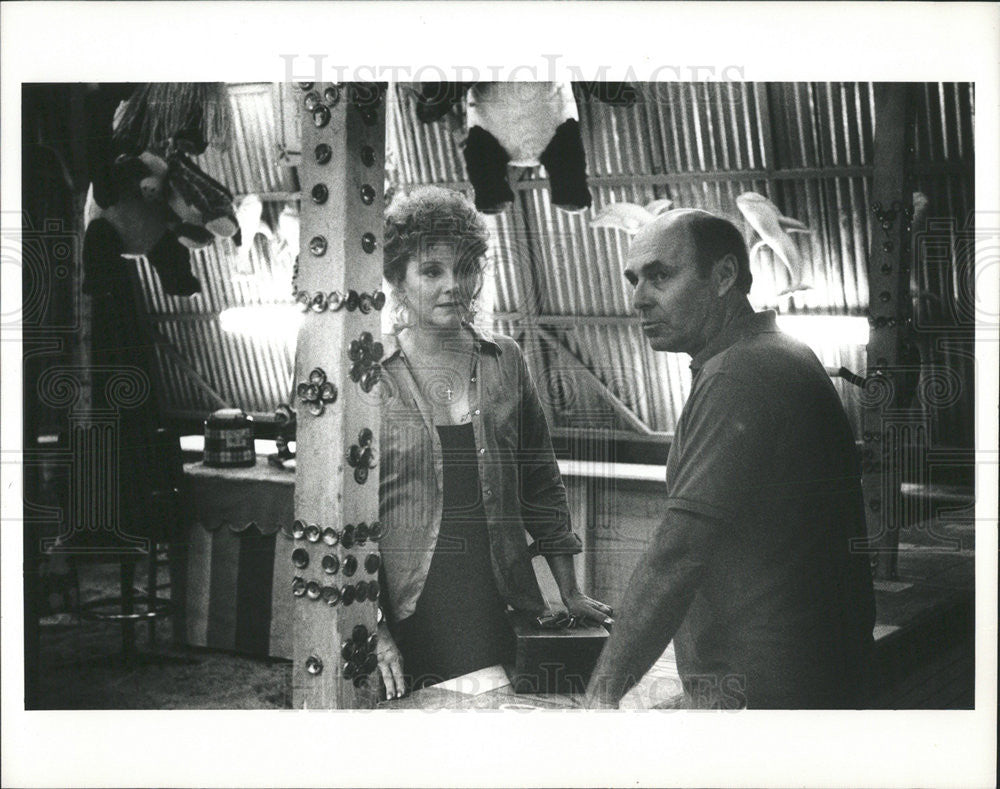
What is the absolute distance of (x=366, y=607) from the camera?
14.0ft

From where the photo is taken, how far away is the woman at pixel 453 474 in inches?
170

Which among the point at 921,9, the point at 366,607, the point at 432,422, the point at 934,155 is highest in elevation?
the point at 921,9

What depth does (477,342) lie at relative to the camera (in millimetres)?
4348

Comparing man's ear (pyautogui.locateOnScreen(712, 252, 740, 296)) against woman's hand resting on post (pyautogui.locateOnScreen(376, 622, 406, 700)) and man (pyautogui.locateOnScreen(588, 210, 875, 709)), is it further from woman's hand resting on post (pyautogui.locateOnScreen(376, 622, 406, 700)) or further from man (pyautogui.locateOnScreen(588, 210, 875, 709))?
woman's hand resting on post (pyautogui.locateOnScreen(376, 622, 406, 700))

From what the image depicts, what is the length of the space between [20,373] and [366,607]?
1.63 meters

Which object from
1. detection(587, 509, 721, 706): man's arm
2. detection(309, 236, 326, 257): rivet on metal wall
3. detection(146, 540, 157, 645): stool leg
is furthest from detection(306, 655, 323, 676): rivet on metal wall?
detection(309, 236, 326, 257): rivet on metal wall

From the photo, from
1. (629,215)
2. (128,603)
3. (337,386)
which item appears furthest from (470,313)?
(128,603)

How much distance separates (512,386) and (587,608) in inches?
35.4

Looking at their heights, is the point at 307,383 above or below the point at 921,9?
below

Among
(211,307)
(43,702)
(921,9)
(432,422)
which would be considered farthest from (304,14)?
(43,702)

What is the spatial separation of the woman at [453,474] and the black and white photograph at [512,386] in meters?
0.01

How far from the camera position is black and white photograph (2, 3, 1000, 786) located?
169 inches

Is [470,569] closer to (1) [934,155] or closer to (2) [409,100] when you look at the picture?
(2) [409,100]

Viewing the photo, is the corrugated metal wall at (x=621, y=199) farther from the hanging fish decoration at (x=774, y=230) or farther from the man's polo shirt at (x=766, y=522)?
the man's polo shirt at (x=766, y=522)
